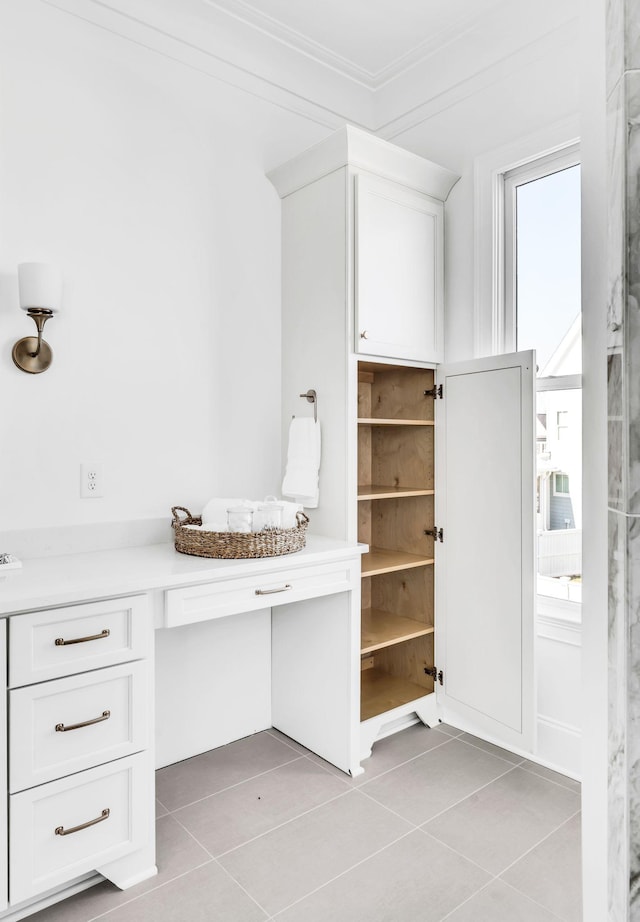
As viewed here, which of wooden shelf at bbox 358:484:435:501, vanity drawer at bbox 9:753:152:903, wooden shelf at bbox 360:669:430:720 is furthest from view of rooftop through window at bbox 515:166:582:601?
vanity drawer at bbox 9:753:152:903

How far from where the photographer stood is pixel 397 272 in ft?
7.89

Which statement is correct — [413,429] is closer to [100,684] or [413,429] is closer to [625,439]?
[100,684]

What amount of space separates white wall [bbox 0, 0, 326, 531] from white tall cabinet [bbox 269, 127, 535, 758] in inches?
7.4

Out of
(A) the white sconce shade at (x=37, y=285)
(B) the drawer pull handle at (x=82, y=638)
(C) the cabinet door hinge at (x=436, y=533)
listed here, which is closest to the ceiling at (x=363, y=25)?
(A) the white sconce shade at (x=37, y=285)

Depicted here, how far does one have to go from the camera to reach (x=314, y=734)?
7.75 ft

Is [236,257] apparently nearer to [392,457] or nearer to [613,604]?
[392,457]

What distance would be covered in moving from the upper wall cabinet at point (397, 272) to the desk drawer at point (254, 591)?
85 centimetres

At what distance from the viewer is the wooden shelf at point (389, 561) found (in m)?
2.40

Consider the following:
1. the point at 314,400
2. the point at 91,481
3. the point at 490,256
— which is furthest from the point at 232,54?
the point at 91,481

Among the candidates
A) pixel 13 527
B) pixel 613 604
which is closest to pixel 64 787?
pixel 13 527

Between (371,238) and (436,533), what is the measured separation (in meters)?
1.23

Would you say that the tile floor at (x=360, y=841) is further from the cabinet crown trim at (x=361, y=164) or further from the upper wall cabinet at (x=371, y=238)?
the cabinet crown trim at (x=361, y=164)

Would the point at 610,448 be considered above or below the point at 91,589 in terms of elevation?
above

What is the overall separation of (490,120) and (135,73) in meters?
1.41
